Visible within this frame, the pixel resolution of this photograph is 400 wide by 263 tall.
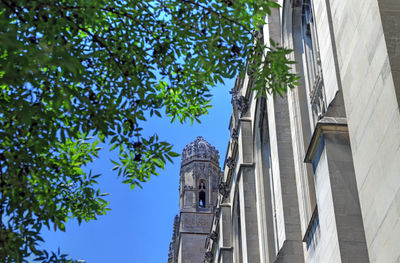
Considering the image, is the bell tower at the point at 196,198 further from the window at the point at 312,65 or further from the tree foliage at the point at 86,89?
the tree foliage at the point at 86,89

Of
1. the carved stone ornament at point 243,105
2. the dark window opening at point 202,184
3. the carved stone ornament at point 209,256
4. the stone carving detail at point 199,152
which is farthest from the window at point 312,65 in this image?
the stone carving detail at point 199,152

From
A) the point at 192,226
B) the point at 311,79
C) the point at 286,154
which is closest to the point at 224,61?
the point at 311,79

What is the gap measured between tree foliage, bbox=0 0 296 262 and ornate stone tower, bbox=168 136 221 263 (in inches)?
1807

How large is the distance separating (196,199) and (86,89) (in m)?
50.1

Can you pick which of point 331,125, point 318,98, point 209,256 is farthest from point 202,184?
point 331,125

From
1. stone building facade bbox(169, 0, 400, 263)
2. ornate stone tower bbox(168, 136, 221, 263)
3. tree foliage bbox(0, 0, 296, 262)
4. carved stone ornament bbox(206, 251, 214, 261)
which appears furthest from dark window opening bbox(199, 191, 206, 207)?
tree foliage bbox(0, 0, 296, 262)

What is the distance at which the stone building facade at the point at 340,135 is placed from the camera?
30.4ft

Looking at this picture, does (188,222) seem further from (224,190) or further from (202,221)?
(224,190)

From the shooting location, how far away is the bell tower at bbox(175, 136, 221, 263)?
5534 cm

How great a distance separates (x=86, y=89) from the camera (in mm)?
8203

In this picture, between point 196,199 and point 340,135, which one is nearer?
point 340,135

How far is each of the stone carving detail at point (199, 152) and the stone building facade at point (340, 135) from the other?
3596cm

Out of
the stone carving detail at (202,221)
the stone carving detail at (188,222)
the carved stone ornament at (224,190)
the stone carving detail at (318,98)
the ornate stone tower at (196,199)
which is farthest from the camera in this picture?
the stone carving detail at (188,222)

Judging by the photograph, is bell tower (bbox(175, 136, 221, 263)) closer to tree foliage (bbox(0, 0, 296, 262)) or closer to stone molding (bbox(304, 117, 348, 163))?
stone molding (bbox(304, 117, 348, 163))
